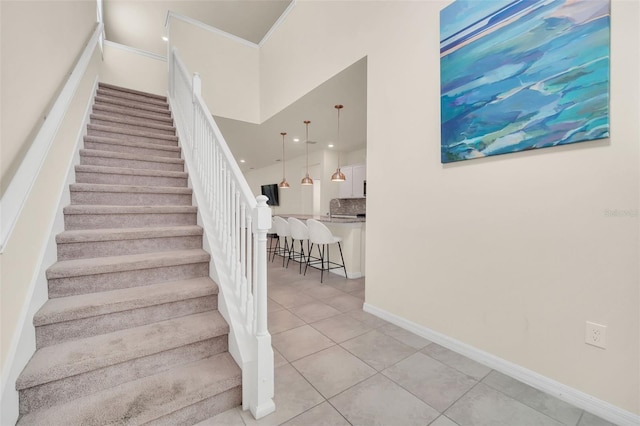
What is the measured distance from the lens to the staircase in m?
1.25

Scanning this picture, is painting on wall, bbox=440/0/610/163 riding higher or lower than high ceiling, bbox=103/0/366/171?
lower

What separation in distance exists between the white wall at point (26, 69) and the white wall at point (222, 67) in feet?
7.09

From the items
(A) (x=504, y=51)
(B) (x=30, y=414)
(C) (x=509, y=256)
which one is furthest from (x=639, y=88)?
(B) (x=30, y=414)

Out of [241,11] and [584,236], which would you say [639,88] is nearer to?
[584,236]

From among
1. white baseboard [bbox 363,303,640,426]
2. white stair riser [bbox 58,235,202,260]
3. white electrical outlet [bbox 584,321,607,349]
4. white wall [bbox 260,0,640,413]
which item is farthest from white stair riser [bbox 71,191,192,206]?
white electrical outlet [bbox 584,321,607,349]

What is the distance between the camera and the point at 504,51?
1.72m

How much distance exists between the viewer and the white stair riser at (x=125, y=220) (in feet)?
6.61

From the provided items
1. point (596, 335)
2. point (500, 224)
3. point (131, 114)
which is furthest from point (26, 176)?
point (131, 114)

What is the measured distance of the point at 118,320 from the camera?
158 centimetres

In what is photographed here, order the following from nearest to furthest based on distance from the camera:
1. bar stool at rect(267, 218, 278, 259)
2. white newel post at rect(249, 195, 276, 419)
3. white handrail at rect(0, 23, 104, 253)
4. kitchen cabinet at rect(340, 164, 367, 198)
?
white handrail at rect(0, 23, 104, 253)
white newel post at rect(249, 195, 276, 419)
bar stool at rect(267, 218, 278, 259)
kitchen cabinet at rect(340, 164, 367, 198)

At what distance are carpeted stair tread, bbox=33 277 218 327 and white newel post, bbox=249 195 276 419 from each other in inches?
22.9

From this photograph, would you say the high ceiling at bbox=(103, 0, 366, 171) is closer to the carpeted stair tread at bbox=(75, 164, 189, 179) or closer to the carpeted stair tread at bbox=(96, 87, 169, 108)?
the carpeted stair tread at bbox=(96, 87, 169, 108)

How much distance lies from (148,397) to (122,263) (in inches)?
33.3

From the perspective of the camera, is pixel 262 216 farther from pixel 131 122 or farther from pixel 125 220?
pixel 131 122
